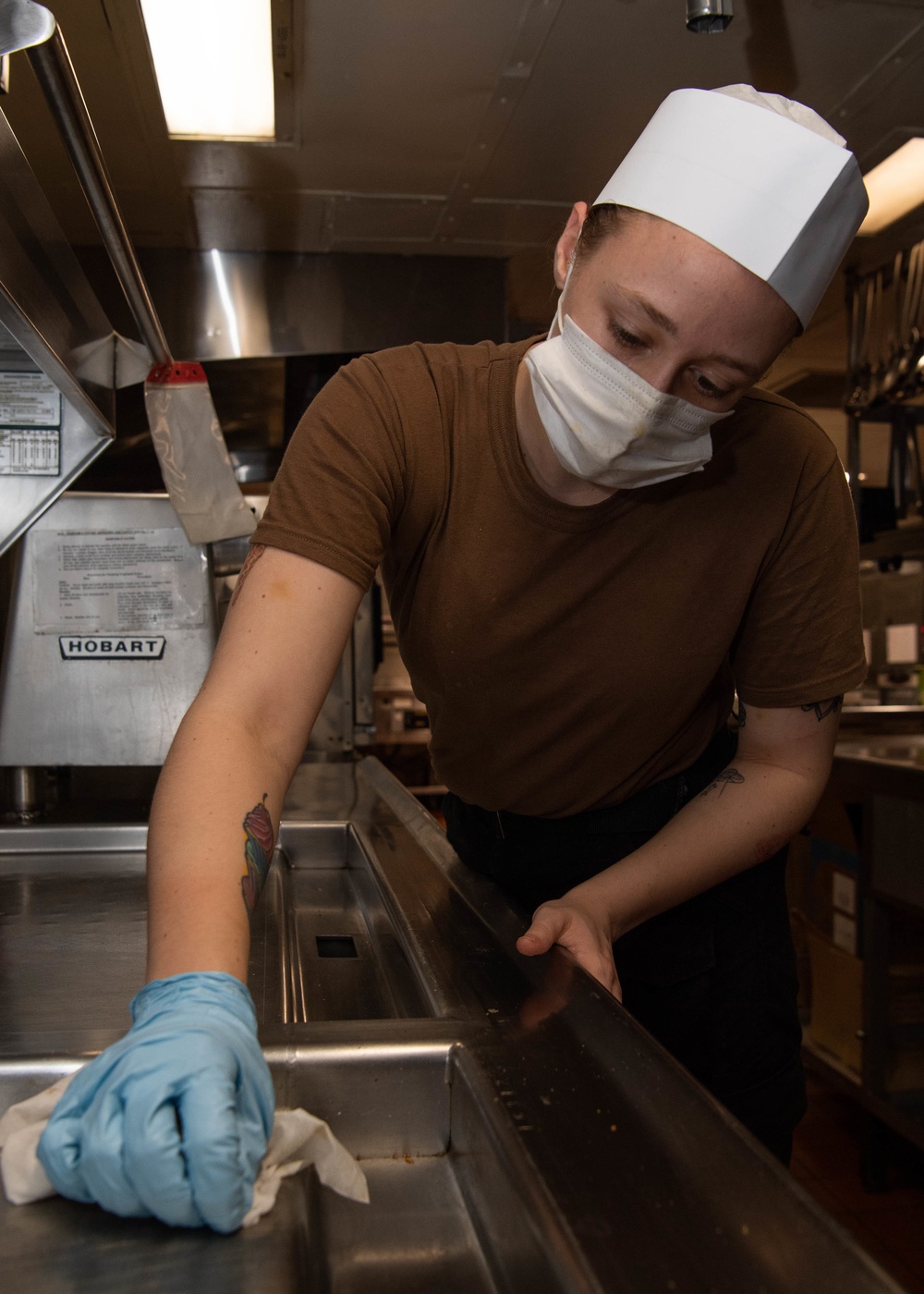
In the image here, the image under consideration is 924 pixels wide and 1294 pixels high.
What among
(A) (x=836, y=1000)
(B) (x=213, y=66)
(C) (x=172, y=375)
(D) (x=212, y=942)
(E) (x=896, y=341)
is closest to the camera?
(D) (x=212, y=942)

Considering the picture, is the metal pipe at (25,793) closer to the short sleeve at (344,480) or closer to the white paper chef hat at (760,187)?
the short sleeve at (344,480)

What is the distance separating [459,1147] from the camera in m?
0.63

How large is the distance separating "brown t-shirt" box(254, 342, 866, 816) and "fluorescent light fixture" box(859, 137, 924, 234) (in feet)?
6.05

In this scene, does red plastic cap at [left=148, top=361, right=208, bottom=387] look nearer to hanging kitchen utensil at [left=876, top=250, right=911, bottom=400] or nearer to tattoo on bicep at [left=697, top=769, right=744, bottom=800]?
tattoo on bicep at [left=697, top=769, right=744, bottom=800]

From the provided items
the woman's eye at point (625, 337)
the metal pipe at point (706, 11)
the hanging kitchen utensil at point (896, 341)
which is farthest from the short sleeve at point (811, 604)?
the hanging kitchen utensil at point (896, 341)

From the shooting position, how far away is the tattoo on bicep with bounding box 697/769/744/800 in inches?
43.0

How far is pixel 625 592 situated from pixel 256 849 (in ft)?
1.64

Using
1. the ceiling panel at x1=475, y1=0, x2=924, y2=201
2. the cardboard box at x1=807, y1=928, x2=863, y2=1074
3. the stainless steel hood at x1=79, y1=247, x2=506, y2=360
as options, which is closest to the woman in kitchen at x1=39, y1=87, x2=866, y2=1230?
the ceiling panel at x1=475, y1=0, x2=924, y2=201

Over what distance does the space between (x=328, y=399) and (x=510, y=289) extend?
8.87 ft

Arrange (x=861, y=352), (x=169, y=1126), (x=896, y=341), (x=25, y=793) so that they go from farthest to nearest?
(x=861, y=352), (x=896, y=341), (x=25, y=793), (x=169, y=1126)

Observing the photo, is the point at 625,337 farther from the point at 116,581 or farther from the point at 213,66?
the point at 213,66

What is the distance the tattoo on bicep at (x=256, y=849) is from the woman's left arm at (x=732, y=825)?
307mm

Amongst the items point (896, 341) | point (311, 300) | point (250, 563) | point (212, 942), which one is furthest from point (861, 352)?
point (212, 942)

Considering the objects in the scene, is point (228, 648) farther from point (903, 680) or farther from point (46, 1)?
point (903, 680)
